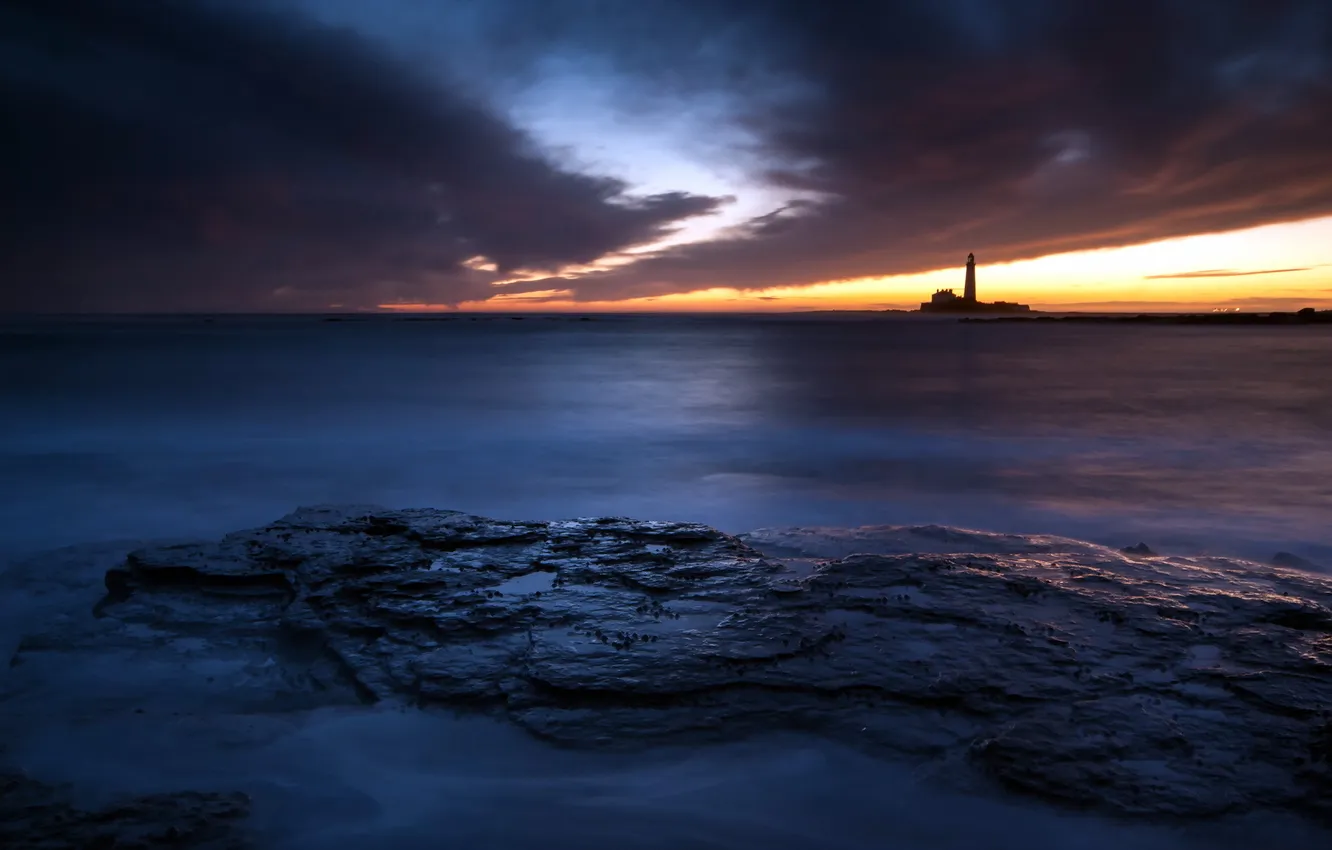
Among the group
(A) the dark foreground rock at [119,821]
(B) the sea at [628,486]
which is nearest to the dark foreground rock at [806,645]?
(B) the sea at [628,486]

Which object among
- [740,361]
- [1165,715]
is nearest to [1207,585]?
[1165,715]

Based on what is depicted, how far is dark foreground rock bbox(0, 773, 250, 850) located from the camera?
2.23 metres

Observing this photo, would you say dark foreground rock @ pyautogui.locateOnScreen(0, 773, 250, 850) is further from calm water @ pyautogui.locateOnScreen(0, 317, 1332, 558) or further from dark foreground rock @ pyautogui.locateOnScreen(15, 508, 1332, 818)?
calm water @ pyautogui.locateOnScreen(0, 317, 1332, 558)

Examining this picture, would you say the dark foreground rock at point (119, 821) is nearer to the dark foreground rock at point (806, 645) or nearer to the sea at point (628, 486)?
the sea at point (628, 486)

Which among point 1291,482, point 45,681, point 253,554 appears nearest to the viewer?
point 45,681

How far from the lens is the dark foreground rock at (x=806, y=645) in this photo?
2.72 metres

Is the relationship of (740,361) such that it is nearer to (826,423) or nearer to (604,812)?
(826,423)

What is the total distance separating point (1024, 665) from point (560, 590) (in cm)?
236

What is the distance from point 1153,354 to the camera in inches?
1330

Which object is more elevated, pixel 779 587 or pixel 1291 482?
pixel 779 587

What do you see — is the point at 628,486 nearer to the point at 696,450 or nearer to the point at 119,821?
the point at 696,450

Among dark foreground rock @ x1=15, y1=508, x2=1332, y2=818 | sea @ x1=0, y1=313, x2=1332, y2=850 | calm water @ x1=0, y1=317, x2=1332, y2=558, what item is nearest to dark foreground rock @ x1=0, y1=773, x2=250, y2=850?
sea @ x1=0, y1=313, x2=1332, y2=850

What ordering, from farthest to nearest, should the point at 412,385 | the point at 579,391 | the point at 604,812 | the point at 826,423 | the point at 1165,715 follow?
the point at 412,385, the point at 579,391, the point at 826,423, the point at 1165,715, the point at 604,812

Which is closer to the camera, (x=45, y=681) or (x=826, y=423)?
(x=45, y=681)
